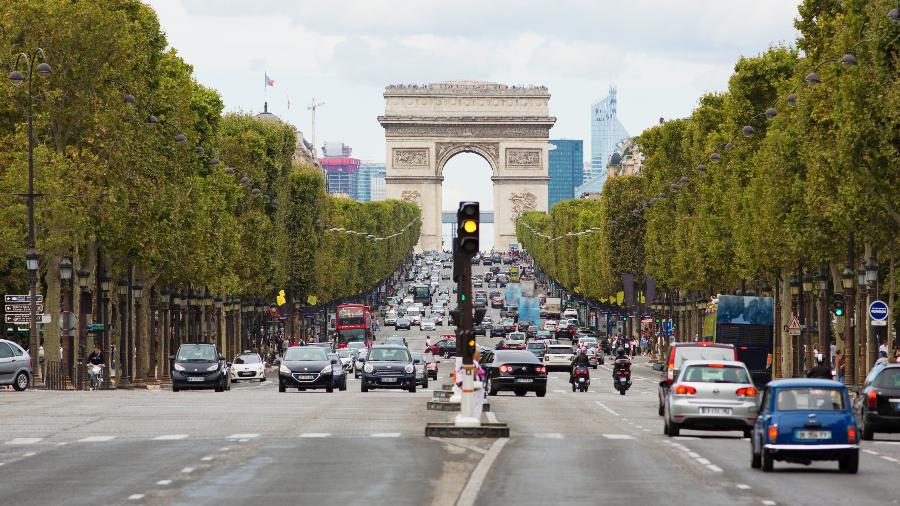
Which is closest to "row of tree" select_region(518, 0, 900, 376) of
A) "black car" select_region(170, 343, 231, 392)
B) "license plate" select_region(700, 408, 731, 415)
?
"license plate" select_region(700, 408, 731, 415)

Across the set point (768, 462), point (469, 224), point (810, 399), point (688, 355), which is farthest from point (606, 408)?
point (810, 399)

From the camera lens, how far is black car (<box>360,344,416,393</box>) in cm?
6531

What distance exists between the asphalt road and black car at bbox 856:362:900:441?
1.50ft

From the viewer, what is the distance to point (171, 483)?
80.9ft

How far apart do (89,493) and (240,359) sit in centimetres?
6583

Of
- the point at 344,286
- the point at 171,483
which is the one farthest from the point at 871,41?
the point at 344,286

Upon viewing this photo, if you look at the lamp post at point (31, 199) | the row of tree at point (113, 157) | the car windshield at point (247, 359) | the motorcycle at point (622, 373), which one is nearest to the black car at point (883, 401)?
the motorcycle at point (622, 373)

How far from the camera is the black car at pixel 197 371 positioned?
216 feet

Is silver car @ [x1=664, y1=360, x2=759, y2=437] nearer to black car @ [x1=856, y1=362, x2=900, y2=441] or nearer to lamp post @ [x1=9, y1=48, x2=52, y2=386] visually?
black car @ [x1=856, y1=362, x2=900, y2=441]

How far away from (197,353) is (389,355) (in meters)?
6.79

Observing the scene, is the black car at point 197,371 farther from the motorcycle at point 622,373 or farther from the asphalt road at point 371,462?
the asphalt road at point 371,462

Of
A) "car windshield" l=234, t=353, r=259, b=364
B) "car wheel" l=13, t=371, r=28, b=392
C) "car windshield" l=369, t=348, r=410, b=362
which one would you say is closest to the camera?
"car wheel" l=13, t=371, r=28, b=392

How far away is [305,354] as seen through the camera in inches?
2576

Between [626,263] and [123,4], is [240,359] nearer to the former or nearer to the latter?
[123,4]
